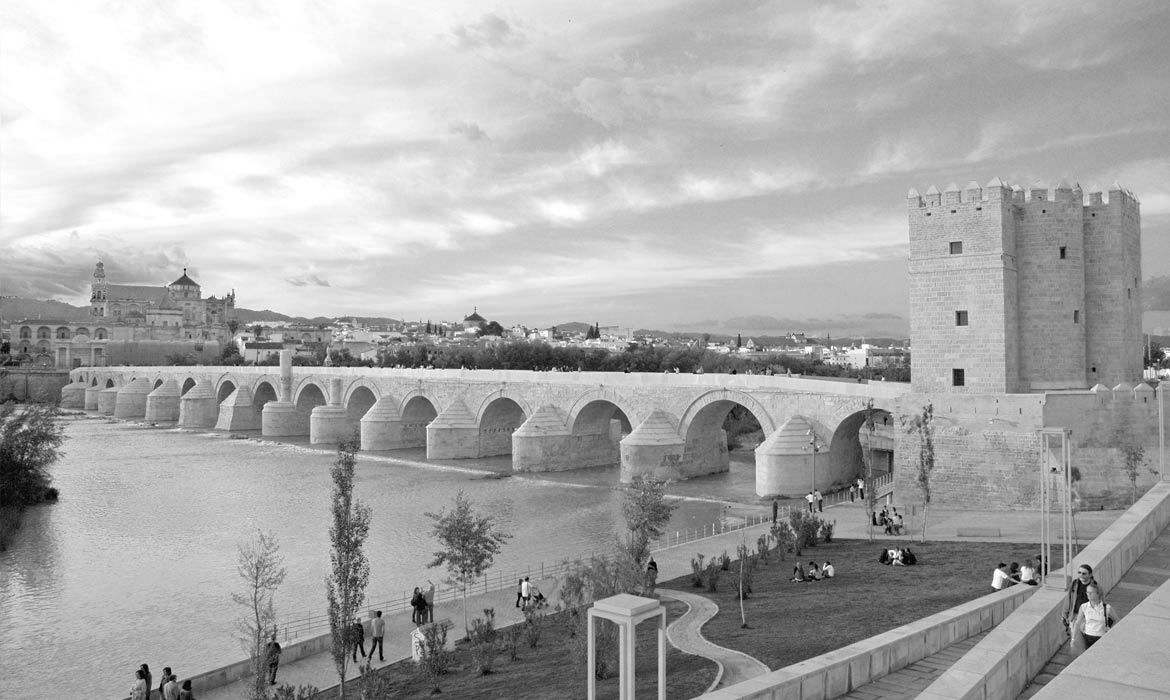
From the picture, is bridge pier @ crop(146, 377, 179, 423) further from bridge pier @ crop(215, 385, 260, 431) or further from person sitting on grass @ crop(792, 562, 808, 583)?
person sitting on grass @ crop(792, 562, 808, 583)

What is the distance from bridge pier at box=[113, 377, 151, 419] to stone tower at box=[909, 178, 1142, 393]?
191 ft

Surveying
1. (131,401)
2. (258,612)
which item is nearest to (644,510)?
(258,612)

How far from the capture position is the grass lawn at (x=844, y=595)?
342 inches

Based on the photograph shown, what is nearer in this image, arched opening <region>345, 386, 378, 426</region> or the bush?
the bush

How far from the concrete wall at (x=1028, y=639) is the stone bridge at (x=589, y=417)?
41.8 feet

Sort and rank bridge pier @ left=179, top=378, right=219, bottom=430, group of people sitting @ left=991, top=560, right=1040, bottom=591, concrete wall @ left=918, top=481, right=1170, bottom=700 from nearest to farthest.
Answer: concrete wall @ left=918, top=481, right=1170, bottom=700, group of people sitting @ left=991, top=560, right=1040, bottom=591, bridge pier @ left=179, top=378, right=219, bottom=430

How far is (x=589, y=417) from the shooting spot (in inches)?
1193

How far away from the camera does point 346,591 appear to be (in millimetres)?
7863

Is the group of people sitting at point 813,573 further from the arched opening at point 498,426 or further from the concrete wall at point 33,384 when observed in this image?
the concrete wall at point 33,384

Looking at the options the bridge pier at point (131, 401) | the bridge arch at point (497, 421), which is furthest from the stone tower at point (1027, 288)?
the bridge pier at point (131, 401)

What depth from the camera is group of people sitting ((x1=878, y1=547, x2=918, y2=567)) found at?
41.6 ft

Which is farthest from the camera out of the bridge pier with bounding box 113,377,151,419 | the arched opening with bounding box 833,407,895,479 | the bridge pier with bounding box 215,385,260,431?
the bridge pier with bounding box 113,377,151,419

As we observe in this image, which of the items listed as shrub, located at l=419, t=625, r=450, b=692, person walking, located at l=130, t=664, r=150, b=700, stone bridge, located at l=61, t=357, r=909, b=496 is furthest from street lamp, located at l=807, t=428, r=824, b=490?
person walking, located at l=130, t=664, r=150, b=700

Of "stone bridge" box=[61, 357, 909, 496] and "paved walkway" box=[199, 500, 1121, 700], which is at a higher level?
"stone bridge" box=[61, 357, 909, 496]
